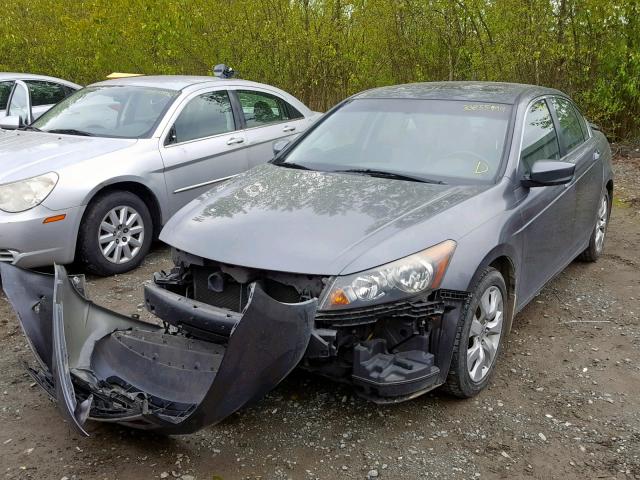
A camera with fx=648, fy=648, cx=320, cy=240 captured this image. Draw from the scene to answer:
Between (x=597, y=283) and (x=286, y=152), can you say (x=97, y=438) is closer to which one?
(x=286, y=152)

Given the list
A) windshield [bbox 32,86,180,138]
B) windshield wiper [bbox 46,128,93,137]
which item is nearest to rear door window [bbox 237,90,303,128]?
windshield [bbox 32,86,180,138]

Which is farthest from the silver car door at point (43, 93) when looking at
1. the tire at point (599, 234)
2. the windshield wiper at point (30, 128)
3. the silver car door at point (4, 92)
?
the tire at point (599, 234)

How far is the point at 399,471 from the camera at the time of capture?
296cm

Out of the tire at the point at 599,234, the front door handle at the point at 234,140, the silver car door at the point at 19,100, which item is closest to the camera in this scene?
the tire at the point at 599,234

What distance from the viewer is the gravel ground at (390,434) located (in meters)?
2.97

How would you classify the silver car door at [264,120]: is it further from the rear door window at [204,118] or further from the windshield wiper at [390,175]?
the windshield wiper at [390,175]

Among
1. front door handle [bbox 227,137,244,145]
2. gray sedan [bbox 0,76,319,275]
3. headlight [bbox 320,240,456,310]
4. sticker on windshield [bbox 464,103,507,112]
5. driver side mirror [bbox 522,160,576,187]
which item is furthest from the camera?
front door handle [bbox 227,137,244,145]

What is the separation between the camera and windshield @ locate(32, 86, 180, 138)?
5.84m

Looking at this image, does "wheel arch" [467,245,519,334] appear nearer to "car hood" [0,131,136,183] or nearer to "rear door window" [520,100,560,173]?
"rear door window" [520,100,560,173]

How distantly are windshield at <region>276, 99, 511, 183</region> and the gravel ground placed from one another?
1249 mm

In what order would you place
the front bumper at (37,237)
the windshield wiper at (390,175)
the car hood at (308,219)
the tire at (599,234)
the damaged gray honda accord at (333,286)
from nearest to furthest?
the damaged gray honda accord at (333,286) → the car hood at (308,219) → the windshield wiper at (390,175) → the front bumper at (37,237) → the tire at (599,234)

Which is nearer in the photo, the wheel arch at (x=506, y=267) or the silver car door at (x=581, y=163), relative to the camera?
the wheel arch at (x=506, y=267)

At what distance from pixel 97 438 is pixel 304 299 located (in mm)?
1243

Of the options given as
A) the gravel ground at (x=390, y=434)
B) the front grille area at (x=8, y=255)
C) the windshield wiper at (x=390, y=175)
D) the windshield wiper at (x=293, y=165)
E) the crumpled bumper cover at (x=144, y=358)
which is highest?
the windshield wiper at (x=390, y=175)
